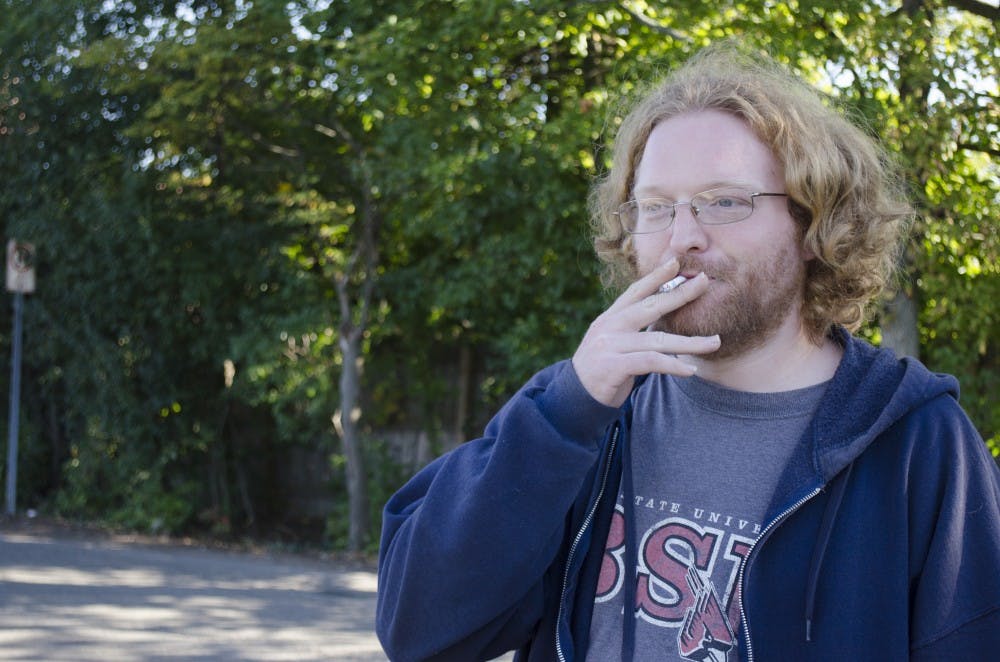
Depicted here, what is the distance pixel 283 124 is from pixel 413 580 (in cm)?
984

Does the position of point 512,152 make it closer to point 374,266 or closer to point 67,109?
point 374,266

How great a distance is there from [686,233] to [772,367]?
274 millimetres

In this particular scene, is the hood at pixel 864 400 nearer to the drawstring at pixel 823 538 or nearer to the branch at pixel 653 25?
the drawstring at pixel 823 538

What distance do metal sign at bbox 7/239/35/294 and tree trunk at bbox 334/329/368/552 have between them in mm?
3989

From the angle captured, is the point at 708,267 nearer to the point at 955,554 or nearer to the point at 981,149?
the point at 955,554

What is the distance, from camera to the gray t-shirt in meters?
1.86

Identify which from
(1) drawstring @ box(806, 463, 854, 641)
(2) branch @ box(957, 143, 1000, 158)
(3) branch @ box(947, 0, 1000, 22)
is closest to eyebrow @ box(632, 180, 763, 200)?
(1) drawstring @ box(806, 463, 854, 641)

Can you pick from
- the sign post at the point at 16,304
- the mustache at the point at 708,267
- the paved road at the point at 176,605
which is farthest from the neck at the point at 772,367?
the sign post at the point at 16,304

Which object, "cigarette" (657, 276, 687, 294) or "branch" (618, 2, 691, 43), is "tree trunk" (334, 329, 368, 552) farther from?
"cigarette" (657, 276, 687, 294)

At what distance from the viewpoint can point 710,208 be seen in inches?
76.5

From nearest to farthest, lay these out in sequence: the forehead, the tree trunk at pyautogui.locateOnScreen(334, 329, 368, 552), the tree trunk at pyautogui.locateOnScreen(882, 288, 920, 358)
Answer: the forehead → the tree trunk at pyautogui.locateOnScreen(882, 288, 920, 358) → the tree trunk at pyautogui.locateOnScreen(334, 329, 368, 552)

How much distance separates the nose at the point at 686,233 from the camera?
1.91 m

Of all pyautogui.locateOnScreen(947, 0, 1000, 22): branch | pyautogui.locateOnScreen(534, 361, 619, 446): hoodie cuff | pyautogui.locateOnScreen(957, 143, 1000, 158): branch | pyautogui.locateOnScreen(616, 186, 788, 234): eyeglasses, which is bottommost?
pyautogui.locateOnScreen(534, 361, 619, 446): hoodie cuff

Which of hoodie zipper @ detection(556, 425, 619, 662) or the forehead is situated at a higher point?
the forehead
